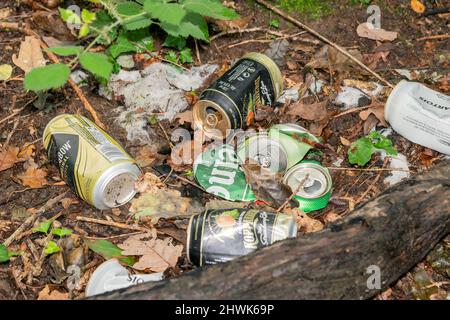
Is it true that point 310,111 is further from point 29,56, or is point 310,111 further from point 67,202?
point 29,56

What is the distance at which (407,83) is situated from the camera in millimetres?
2676

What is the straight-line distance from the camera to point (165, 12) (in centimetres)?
226

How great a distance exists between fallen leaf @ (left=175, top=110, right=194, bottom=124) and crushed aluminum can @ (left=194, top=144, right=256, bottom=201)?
249 mm

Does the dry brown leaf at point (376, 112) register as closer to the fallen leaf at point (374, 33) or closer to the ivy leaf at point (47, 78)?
the fallen leaf at point (374, 33)

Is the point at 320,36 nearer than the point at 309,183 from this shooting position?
No

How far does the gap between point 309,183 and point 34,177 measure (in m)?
1.34

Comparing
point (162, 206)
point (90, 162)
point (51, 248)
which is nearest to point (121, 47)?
point (90, 162)

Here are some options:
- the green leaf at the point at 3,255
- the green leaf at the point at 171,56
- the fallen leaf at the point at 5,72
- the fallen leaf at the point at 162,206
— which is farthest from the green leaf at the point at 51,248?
the green leaf at the point at 171,56

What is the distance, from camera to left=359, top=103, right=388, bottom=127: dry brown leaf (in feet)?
9.20

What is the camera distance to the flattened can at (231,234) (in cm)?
205

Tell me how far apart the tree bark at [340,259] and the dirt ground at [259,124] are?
0.93 feet

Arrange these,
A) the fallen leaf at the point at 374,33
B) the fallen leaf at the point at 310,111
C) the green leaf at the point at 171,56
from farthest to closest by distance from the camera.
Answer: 1. the fallen leaf at the point at 374,33
2. the green leaf at the point at 171,56
3. the fallen leaf at the point at 310,111
